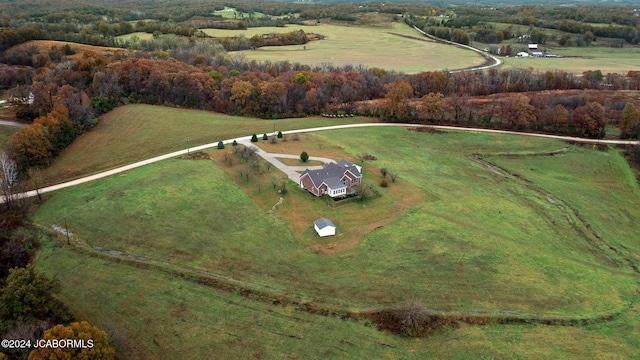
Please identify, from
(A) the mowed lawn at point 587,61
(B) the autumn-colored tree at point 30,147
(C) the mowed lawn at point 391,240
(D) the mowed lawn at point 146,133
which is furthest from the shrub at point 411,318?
(A) the mowed lawn at point 587,61

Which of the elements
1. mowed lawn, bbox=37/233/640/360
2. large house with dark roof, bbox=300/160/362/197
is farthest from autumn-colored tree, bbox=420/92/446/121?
mowed lawn, bbox=37/233/640/360

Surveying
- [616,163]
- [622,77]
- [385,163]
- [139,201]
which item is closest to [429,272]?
[385,163]

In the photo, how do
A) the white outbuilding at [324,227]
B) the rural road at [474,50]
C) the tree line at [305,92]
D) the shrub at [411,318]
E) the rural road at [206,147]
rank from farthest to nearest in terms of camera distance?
1. the rural road at [474,50]
2. the tree line at [305,92]
3. the rural road at [206,147]
4. the white outbuilding at [324,227]
5. the shrub at [411,318]

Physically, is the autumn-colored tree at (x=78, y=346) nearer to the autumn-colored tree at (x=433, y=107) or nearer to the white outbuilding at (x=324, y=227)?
the white outbuilding at (x=324, y=227)

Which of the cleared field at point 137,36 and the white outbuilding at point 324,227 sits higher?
the cleared field at point 137,36

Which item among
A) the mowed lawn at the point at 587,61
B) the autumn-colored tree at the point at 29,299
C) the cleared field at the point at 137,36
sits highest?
the cleared field at the point at 137,36

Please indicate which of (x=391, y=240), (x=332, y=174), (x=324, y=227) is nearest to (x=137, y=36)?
(x=332, y=174)

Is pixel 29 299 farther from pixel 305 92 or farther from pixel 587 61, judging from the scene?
pixel 587 61

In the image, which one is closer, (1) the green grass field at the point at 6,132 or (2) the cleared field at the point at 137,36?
(1) the green grass field at the point at 6,132
